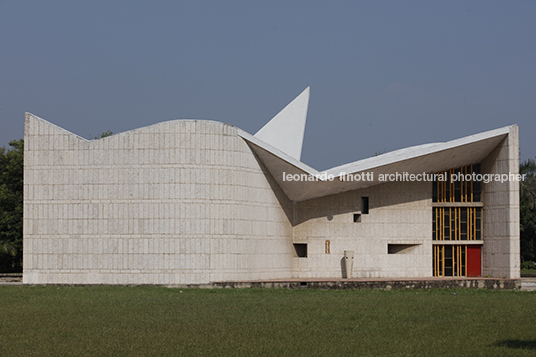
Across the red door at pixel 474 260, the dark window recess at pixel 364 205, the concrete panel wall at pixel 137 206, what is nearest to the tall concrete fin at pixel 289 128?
the dark window recess at pixel 364 205

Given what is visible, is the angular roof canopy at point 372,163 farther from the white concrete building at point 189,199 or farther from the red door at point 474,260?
the red door at point 474,260

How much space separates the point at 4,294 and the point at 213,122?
10.1m

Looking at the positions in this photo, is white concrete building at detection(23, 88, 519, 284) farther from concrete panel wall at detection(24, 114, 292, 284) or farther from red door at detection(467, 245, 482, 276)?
red door at detection(467, 245, 482, 276)

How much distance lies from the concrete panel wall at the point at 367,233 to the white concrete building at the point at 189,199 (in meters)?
0.23

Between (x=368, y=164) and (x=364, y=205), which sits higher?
(x=368, y=164)

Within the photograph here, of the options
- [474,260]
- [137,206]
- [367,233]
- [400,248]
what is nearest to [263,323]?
[137,206]

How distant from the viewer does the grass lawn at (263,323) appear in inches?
488

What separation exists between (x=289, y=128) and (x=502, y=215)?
10959 mm

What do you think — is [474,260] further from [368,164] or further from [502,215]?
[368,164]

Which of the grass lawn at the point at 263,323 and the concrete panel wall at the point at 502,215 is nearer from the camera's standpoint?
the grass lawn at the point at 263,323

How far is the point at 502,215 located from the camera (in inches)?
1147

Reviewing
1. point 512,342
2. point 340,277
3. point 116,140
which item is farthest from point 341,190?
point 512,342

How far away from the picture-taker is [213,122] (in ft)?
86.4

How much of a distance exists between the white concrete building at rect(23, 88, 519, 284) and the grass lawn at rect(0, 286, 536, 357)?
2562mm
